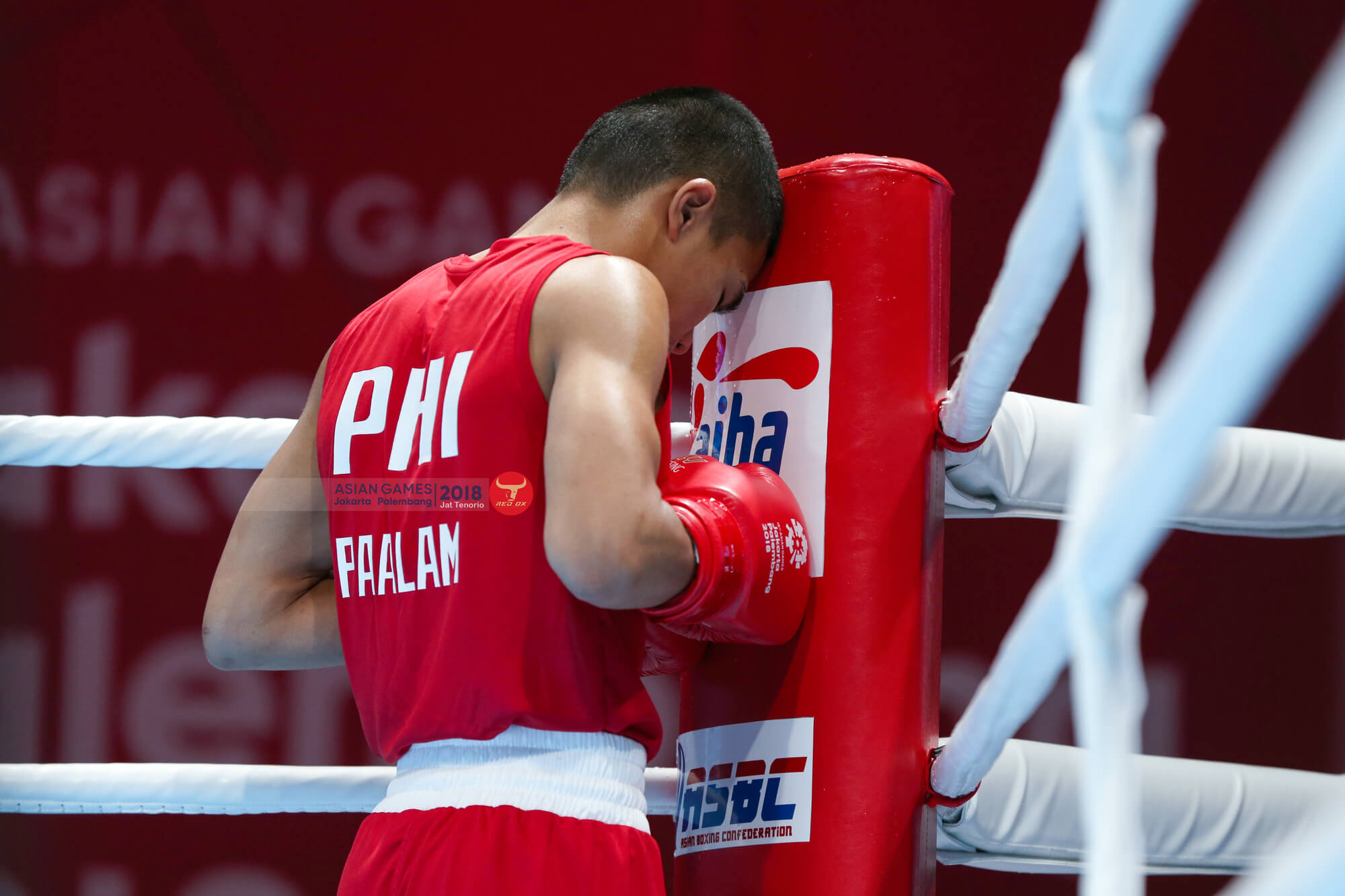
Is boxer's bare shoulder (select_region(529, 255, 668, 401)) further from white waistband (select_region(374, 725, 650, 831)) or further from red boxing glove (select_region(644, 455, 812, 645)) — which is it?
white waistband (select_region(374, 725, 650, 831))

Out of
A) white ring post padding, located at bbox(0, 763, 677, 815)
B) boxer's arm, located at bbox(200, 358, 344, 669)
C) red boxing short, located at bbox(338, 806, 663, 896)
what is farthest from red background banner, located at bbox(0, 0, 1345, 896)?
red boxing short, located at bbox(338, 806, 663, 896)

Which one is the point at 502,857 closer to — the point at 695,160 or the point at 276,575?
the point at 276,575

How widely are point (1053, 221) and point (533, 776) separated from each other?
53 centimetres

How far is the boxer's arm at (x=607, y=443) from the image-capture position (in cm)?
82

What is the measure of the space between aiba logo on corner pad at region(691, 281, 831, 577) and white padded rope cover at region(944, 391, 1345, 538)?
0.42 ft

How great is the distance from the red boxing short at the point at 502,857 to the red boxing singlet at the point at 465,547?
63mm

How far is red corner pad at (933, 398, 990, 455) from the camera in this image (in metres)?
1.00

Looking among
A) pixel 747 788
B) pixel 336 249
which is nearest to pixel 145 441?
pixel 747 788

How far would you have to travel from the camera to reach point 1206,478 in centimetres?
121

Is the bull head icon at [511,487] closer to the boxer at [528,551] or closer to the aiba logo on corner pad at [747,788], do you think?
the boxer at [528,551]

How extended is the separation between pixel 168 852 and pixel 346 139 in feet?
5.22

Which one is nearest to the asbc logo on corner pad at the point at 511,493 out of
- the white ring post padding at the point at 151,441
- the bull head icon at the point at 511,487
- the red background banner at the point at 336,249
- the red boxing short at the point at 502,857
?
the bull head icon at the point at 511,487

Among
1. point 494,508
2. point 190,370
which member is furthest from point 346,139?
point 494,508

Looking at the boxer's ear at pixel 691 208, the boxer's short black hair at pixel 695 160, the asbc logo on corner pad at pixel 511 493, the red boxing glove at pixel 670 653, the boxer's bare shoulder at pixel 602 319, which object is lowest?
the red boxing glove at pixel 670 653
